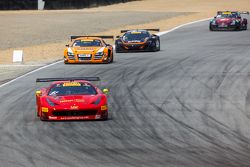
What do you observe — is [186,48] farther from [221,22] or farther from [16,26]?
[16,26]

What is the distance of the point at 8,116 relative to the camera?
22.4 m

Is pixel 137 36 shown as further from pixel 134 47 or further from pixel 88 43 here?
pixel 88 43

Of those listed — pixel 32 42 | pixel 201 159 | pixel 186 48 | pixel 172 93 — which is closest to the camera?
pixel 201 159

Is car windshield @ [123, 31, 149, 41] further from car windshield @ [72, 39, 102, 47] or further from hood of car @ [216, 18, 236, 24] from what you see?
hood of car @ [216, 18, 236, 24]

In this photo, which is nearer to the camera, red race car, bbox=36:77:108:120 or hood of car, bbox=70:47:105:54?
red race car, bbox=36:77:108:120

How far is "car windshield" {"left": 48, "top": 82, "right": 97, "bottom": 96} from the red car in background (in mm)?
39035

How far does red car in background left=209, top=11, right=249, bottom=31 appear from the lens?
60562mm

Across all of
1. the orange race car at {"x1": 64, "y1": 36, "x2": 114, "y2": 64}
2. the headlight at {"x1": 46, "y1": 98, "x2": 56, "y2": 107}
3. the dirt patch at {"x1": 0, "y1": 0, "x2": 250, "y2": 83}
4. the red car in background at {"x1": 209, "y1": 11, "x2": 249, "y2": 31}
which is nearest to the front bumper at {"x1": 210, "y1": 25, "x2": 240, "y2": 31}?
the red car in background at {"x1": 209, "y1": 11, "x2": 249, "y2": 31}

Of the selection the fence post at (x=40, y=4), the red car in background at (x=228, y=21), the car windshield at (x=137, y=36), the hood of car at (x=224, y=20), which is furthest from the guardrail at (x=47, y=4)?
the car windshield at (x=137, y=36)

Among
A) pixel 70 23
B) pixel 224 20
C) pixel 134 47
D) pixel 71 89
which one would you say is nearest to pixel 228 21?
pixel 224 20

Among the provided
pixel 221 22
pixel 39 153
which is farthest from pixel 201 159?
pixel 221 22

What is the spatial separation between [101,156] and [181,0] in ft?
324

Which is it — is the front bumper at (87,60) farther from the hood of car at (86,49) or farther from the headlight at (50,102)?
the headlight at (50,102)

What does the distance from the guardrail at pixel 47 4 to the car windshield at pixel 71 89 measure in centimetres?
6492
